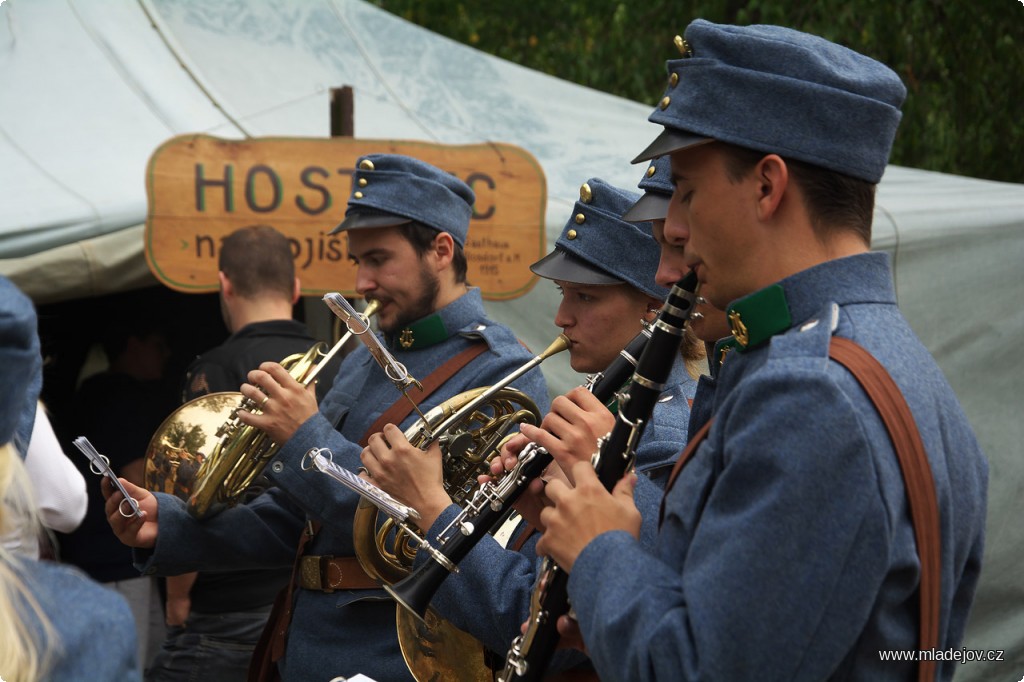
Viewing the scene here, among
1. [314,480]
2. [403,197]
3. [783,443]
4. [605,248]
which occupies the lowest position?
[314,480]

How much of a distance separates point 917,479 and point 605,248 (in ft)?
4.86

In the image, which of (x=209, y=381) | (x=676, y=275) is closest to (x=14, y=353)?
(x=676, y=275)

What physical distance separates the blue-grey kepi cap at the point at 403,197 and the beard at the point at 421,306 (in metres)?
0.17

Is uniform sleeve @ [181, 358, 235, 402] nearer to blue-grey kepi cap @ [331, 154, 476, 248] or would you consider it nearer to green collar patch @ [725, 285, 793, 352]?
blue-grey kepi cap @ [331, 154, 476, 248]

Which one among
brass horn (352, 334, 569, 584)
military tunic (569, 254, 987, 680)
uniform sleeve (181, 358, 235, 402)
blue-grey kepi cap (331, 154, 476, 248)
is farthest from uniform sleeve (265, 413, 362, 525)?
military tunic (569, 254, 987, 680)

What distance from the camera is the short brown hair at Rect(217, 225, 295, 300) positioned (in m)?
4.88

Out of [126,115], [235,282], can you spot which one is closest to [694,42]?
[235,282]

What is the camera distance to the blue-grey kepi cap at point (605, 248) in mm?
3023

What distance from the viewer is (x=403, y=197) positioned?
3752 millimetres

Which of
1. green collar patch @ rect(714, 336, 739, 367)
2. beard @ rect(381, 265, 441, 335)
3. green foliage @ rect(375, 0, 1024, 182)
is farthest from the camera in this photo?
green foliage @ rect(375, 0, 1024, 182)

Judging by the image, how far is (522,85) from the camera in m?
7.39

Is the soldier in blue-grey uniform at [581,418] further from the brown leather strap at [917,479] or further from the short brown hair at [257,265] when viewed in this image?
the short brown hair at [257,265]

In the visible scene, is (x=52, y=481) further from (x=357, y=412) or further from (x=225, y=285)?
(x=225, y=285)

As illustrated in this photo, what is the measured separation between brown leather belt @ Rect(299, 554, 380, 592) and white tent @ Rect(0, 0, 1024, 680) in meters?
2.60
